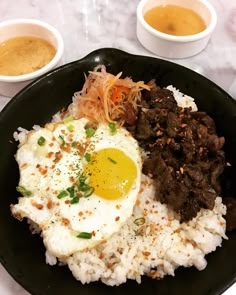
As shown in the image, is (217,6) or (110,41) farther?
(217,6)

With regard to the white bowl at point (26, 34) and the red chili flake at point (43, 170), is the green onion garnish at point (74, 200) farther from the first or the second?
the white bowl at point (26, 34)

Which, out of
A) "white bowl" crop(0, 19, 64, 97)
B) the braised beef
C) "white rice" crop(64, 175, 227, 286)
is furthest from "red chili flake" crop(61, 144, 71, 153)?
"white bowl" crop(0, 19, 64, 97)

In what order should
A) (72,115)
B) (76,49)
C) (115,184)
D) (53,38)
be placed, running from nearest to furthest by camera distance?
(115,184)
(72,115)
(53,38)
(76,49)

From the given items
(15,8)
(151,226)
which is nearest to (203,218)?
(151,226)

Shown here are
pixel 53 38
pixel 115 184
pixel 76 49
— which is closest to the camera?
pixel 115 184

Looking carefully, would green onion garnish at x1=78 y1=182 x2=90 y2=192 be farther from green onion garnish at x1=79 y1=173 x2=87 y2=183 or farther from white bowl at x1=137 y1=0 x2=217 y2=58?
white bowl at x1=137 y1=0 x2=217 y2=58

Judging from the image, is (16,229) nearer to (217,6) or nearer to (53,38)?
(53,38)

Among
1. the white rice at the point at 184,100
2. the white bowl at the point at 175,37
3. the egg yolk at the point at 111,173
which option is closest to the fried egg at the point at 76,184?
the egg yolk at the point at 111,173
